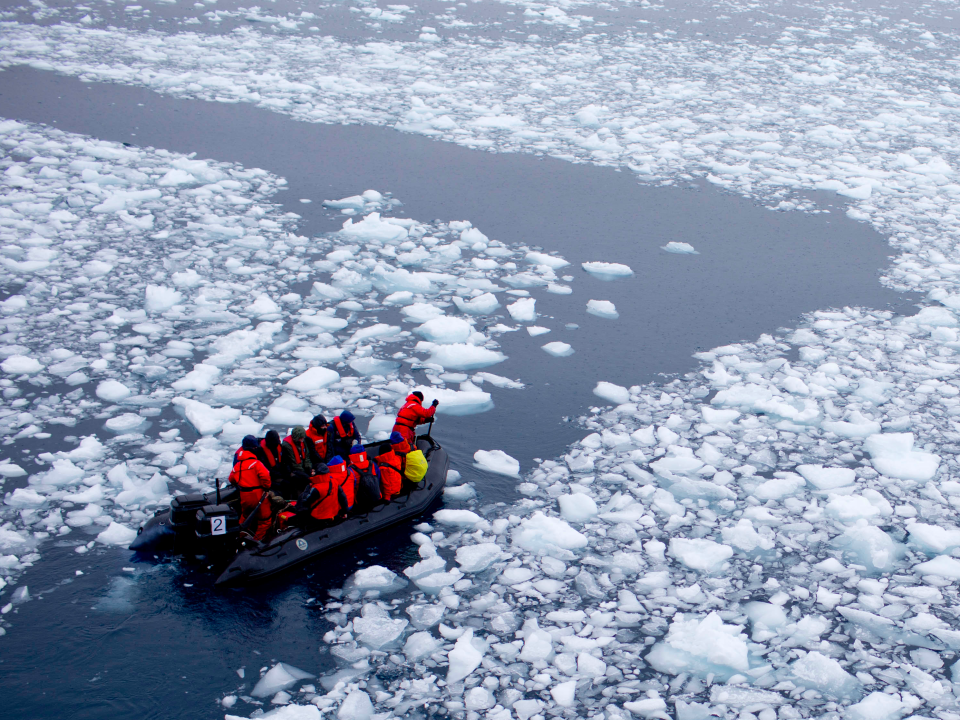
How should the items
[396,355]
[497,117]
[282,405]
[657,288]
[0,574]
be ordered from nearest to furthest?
[0,574] → [282,405] → [396,355] → [657,288] → [497,117]

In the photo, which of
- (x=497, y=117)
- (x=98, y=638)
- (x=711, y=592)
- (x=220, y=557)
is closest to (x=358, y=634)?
(x=220, y=557)

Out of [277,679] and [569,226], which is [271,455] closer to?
[277,679]

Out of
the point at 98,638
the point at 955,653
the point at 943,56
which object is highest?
the point at 943,56

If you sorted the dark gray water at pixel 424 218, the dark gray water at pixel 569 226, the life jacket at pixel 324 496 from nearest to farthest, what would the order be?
the dark gray water at pixel 424 218, the life jacket at pixel 324 496, the dark gray water at pixel 569 226

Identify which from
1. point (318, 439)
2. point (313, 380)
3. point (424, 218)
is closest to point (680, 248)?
point (424, 218)

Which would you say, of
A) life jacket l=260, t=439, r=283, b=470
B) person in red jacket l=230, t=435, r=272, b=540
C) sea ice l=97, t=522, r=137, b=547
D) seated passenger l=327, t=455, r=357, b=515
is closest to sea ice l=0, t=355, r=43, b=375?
sea ice l=97, t=522, r=137, b=547

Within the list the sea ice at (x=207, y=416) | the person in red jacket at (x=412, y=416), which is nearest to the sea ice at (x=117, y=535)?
the sea ice at (x=207, y=416)

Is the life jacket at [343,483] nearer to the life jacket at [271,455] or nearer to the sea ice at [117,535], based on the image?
the life jacket at [271,455]

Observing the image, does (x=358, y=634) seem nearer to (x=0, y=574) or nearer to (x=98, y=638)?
(x=98, y=638)
